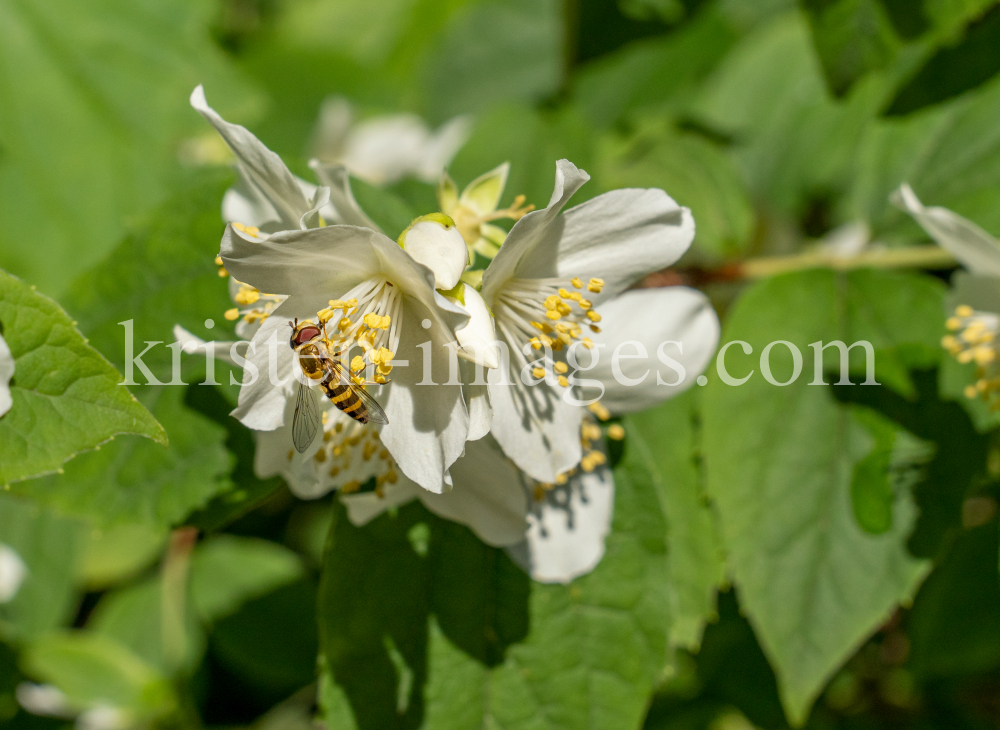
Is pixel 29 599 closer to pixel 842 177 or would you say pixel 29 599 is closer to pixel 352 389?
pixel 352 389

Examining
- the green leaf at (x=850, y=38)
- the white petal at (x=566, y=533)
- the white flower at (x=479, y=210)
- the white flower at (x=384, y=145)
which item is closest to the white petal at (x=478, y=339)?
the white flower at (x=479, y=210)

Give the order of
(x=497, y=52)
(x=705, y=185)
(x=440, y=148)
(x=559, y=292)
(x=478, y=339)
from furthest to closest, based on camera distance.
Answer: (x=497, y=52)
(x=440, y=148)
(x=705, y=185)
(x=559, y=292)
(x=478, y=339)

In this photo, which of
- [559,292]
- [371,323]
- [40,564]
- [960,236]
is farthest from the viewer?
[40,564]

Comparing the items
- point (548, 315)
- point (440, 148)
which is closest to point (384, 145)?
point (440, 148)

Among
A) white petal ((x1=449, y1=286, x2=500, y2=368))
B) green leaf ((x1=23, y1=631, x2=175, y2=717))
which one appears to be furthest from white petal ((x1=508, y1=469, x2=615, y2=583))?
green leaf ((x1=23, y1=631, x2=175, y2=717))

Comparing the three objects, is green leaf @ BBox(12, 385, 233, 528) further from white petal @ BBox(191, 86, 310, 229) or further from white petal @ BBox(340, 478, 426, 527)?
white petal @ BBox(191, 86, 310, 229)

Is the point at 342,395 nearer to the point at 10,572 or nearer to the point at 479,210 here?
the point at 479,210

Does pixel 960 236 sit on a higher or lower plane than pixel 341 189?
lower
